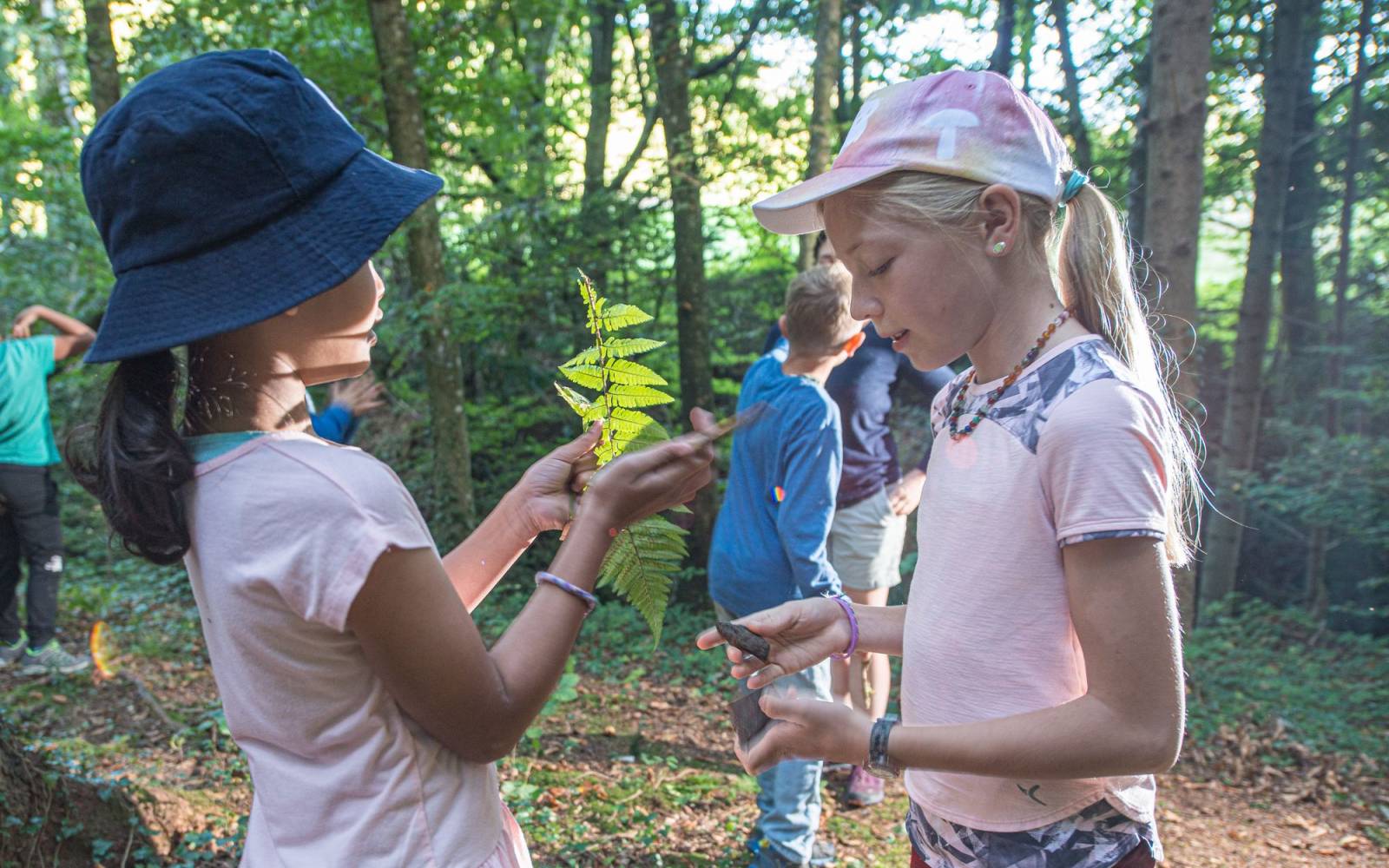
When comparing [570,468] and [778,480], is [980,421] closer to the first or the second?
[570,468]

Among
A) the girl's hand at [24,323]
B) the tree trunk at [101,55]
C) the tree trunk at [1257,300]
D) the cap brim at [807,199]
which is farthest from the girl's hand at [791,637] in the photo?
the tree trunk at [101,55]

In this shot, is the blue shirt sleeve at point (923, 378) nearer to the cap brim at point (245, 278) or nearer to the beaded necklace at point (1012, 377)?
the beaded necklace at point (1012, 377)

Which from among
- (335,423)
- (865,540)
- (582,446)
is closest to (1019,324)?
(582,446)

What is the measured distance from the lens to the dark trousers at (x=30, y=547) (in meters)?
6.05

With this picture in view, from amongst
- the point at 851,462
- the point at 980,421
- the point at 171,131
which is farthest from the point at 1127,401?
the point at 851,462

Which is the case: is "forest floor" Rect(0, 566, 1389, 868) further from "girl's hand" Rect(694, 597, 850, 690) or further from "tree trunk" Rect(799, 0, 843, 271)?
"tree trunk" Rect(799, 0, 843, 271)

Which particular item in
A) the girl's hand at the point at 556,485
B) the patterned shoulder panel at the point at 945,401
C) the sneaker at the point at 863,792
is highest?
the patterned shoulder panel at the point at 945,401

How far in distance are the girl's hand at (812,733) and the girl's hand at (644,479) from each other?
388 millimetres

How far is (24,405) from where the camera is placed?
5.98 m

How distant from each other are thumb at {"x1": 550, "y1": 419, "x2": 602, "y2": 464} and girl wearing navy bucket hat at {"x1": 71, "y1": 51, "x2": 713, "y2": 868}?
0.38 meters

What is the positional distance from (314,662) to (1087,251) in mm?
1486

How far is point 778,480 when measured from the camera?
3455 millimetres

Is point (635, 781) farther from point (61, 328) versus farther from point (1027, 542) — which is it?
point (61, 328)

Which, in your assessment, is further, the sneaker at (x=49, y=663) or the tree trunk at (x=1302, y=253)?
the tree trunk at (x=1302, y=253)
